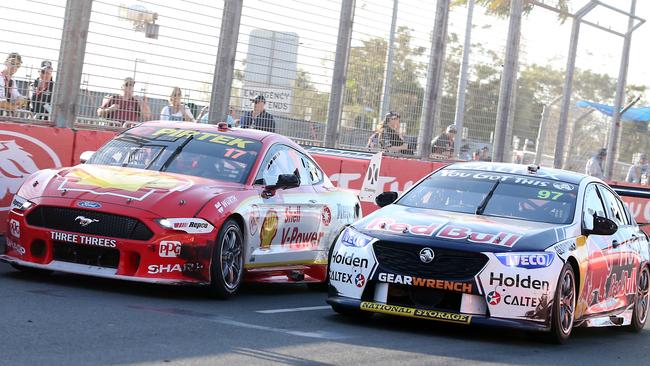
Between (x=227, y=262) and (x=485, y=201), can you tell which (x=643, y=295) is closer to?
(x=485, y=201)

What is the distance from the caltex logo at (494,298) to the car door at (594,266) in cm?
113

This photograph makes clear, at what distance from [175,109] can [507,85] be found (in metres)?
8.49

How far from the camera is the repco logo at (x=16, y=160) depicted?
12.5 metres

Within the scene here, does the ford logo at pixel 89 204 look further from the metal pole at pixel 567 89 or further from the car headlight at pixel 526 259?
the metal pole at pixel 567 89

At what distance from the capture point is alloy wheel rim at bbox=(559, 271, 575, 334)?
962cm

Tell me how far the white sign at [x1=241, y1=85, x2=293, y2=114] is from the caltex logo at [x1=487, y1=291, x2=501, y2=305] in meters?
7.93

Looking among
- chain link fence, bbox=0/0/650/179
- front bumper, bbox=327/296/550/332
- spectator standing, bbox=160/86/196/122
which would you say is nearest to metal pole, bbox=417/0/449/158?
chain link fence, bbox=0/0/650/179

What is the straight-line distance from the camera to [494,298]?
921cm

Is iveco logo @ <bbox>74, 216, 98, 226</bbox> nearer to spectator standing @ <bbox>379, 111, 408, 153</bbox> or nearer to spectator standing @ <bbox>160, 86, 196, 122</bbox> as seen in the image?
spectator standing @ <bbox>160, 86, 196, 122</bbox>

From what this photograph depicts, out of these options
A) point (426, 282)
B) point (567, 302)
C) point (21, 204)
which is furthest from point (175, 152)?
point (567, 302)

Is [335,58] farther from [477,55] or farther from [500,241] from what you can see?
[500,241]

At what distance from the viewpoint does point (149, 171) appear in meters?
11.1

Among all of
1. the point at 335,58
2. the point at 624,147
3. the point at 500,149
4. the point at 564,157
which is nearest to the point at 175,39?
the point at 335,58

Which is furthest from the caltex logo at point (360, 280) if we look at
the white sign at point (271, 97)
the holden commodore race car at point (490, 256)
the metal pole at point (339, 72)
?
the metal pole at point (339, 72)
